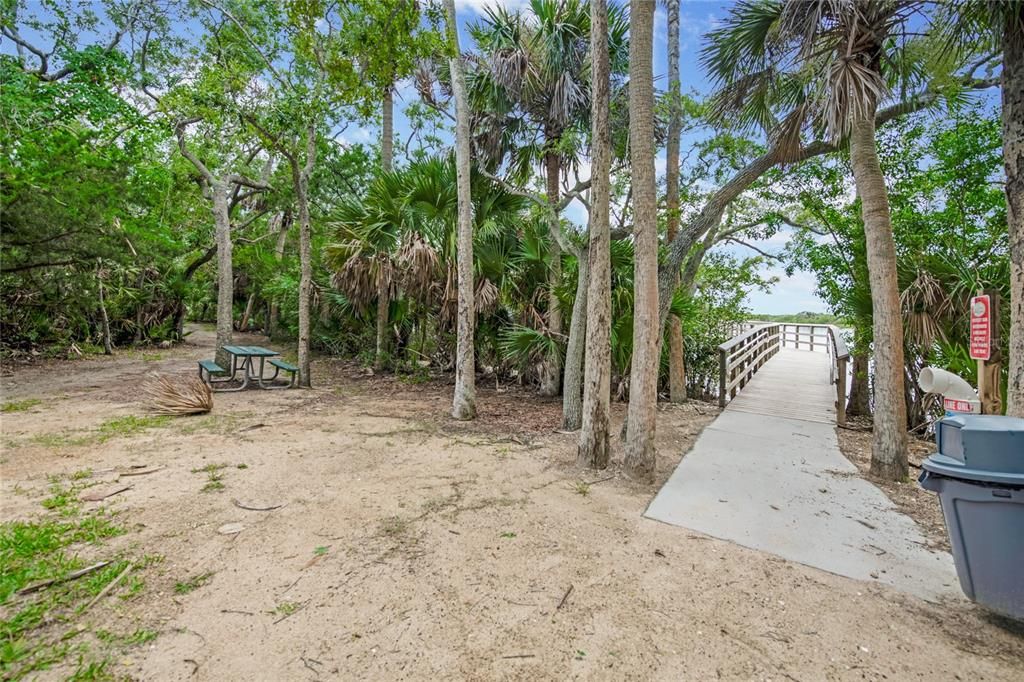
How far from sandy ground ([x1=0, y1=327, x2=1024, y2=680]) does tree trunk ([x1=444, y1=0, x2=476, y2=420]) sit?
168cm

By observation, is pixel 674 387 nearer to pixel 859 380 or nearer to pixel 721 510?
pixel 859 380

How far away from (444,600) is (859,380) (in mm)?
7622

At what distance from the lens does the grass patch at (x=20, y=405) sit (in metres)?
6.08

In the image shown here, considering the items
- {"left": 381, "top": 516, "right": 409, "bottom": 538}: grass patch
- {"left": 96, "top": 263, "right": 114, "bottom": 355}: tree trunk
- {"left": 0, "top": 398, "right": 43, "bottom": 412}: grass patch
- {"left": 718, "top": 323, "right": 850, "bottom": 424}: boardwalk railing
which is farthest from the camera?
{"left": 96, "top": 263, "right": 114, "bottom": 355}: tree trunk

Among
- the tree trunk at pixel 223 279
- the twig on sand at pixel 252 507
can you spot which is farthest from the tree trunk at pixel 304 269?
the twig on sand at pixel 252 507

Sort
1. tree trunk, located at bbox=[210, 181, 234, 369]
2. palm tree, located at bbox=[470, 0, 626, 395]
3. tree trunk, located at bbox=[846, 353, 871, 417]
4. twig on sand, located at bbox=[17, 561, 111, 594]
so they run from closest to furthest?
twig on sand, located at bbox=[17, 561, 111, 594] < palm tree, located at bbox=[470, 0, 626, 395] < tree trunk, located at bbox=[846, 353, 871, 417] < tree trunk, located at bbox=[210, 181, 234, 369]

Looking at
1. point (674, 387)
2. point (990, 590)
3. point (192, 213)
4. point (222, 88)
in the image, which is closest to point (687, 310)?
point (674, 387)

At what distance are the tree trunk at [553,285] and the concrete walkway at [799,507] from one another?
269 cm

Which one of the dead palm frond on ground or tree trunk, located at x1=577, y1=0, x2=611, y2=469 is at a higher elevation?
tree trunk, located at x1=577, y1=0, x2=611, y2=469

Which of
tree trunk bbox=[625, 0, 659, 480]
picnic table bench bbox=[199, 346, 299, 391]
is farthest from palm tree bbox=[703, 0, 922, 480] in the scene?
picnic table bench bbox=[199, 346, 299, 391]

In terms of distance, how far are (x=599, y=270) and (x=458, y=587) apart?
3009 millimetres

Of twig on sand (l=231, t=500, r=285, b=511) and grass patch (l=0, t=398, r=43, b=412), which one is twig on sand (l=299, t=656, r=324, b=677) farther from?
grass patch (l=0, t=398, r=43, b=412)

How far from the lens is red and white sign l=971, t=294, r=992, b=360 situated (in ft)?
11.1

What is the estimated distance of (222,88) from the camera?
23.8 ft
